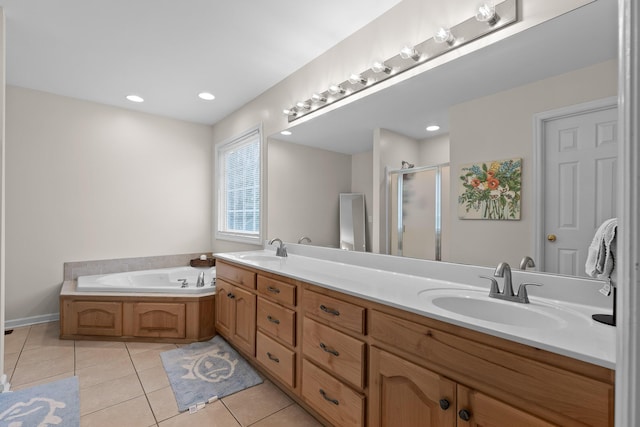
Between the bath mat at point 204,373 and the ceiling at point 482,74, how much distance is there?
1.81 m

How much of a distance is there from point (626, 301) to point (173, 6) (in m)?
2.42

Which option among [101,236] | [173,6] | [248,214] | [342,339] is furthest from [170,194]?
[342,339]

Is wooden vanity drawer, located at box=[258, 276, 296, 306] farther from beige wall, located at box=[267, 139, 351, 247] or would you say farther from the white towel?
the white towel

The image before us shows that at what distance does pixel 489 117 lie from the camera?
149 cm

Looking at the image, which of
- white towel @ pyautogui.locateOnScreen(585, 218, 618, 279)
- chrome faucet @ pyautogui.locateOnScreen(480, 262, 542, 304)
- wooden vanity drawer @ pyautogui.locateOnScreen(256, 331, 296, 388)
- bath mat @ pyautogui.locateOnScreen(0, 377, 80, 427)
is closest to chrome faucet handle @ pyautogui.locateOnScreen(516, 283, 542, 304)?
chrome faucet @ pyautogui.locateOnScreen(480, 262, 542, 304)

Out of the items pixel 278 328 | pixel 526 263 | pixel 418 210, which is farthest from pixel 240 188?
pixel 526 263

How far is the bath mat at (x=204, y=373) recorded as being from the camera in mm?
1953

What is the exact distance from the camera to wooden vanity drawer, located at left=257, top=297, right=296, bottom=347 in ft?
5.93

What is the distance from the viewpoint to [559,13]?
1224 millimetres

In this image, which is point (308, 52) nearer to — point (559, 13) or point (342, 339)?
point (559, 13)

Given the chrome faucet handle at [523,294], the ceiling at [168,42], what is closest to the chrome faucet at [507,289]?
the chrome faucet handle at [523,294]

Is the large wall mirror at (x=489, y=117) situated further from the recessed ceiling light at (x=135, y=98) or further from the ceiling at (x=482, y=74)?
the recessed ceiling light at (x=135, y=98)

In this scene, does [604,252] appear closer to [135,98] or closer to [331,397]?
[331,397]

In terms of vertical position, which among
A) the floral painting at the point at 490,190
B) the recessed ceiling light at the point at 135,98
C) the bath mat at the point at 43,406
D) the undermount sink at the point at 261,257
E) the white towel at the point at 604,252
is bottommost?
the bath mat at the point at 43,406
